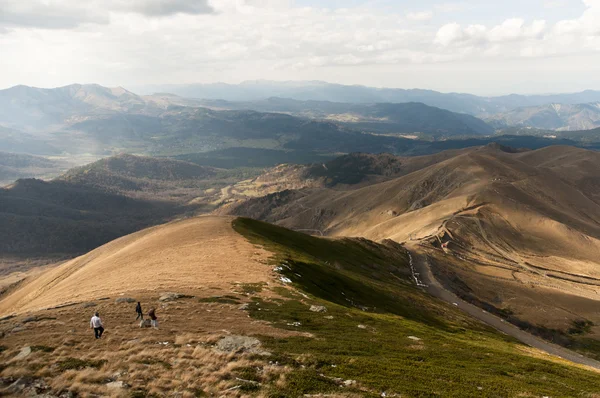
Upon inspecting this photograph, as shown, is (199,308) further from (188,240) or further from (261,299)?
(188,240)

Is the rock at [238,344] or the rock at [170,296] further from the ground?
the rock at [238,344]

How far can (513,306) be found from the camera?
92.8m

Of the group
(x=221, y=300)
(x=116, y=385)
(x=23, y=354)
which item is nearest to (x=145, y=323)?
(x=23, y=354)

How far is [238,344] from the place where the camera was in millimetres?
27297

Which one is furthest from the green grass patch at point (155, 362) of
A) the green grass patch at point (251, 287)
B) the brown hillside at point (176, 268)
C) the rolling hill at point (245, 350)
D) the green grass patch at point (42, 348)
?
the green grass patch at point (251, 287)

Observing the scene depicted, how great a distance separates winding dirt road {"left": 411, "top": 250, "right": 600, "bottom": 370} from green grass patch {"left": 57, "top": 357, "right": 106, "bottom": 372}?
2881 inches

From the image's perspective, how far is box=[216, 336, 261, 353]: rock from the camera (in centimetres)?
2641

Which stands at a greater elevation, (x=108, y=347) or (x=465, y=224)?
(x=108, y=347)

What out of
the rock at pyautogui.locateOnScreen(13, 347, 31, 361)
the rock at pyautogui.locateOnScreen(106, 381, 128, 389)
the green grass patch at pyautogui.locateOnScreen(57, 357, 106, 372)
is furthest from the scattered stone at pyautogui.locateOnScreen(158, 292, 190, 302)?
the rock at pyautogui.locateOnScreen(106, 381, 128, 389)

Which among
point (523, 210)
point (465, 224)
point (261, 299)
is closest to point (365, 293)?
point (261, 299)

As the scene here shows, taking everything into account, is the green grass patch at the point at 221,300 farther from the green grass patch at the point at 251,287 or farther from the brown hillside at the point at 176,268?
the brown hillside at the point at 176,268

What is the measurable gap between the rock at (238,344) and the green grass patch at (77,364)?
7961 mm

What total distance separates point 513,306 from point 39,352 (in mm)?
103419

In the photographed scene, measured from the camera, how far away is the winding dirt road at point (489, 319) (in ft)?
219
